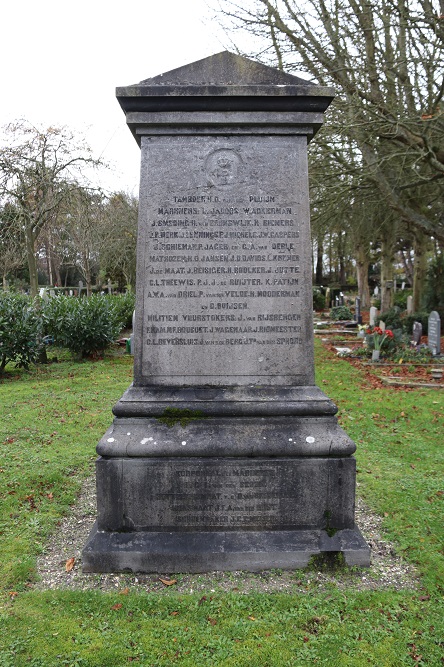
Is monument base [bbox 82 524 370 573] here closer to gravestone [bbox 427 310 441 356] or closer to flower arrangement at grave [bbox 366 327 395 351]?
flower arrangement at grave [bbox 366 327 395 351]

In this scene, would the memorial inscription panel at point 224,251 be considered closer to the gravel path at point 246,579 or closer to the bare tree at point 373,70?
the gravel path at point 246,579

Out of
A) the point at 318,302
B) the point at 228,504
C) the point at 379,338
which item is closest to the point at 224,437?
the point at 228,504

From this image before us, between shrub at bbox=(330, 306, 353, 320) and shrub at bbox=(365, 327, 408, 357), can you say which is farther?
shrub at bbox=(330, 306, 353, 320)

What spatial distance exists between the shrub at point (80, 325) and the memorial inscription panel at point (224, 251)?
422 inches

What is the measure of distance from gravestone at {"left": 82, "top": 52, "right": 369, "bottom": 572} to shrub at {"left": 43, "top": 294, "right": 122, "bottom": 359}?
10740mm

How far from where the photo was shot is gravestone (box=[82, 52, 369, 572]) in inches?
139

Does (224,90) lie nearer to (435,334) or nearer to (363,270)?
(435,334)

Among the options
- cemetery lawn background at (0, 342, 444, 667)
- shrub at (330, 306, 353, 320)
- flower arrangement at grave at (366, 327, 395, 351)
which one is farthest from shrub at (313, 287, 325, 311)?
cemetery lawn background at (0, 342, 444, 667)

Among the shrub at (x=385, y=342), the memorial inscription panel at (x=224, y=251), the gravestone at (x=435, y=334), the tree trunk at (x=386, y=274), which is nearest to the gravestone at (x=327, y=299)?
the tree trunk at (x=386, y=274)

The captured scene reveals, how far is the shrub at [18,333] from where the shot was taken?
1180cm

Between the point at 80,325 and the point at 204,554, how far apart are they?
11442mm

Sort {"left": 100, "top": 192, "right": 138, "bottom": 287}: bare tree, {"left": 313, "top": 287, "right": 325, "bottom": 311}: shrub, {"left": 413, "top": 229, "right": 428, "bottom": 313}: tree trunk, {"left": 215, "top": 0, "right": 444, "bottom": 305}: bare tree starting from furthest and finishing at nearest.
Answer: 1. {"left": 313, "top": 287, "right": 325, "bottom": 311}: shrub
2. {"left": 100, "top": 192, "right": 138, "bottom": 287}: bare tree
3. {"left": 413, "top": 229, "right": 428, "bottom": 313}: tree trunk
4. {"left": 215, "top": 0, "right": 444, "bottom": 305}: bare tree

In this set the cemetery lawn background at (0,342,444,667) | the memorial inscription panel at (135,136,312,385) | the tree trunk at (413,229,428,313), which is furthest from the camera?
the tree trunk at (413,229,428,313)

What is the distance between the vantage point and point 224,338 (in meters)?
3.81
